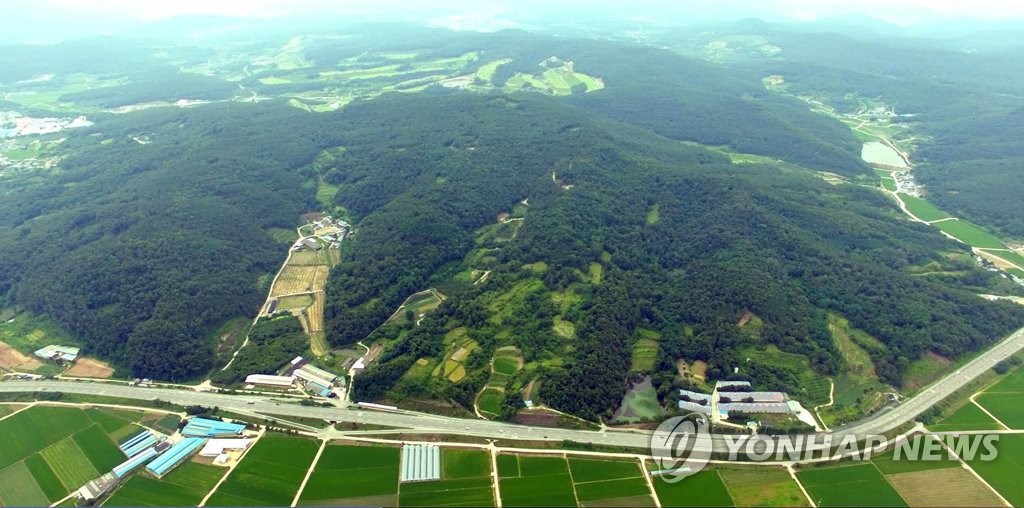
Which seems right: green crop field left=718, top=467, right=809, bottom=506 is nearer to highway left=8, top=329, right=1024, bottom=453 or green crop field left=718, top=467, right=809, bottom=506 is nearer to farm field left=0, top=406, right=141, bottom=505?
highway left=8, top=329, right=1024, bottom=453

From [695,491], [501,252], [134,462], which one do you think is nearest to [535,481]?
[695,491]

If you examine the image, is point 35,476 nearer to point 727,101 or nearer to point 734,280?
point 734,280

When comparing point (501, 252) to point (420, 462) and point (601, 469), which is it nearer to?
point (420, 462)

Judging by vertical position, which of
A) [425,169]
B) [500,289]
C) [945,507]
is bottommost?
[945,507]

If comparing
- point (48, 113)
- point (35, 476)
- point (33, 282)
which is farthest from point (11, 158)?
point (35, 476)

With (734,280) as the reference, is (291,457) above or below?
below

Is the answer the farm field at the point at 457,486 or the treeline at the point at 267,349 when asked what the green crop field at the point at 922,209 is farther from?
the treeline at the point at 267,349
